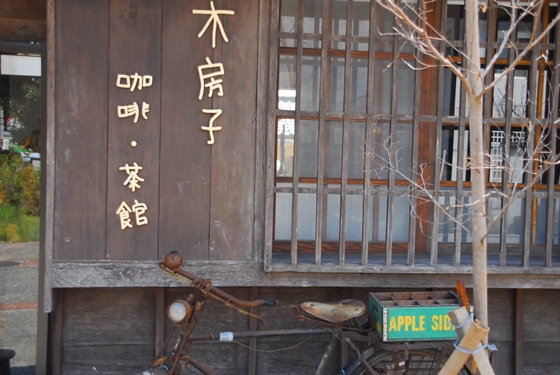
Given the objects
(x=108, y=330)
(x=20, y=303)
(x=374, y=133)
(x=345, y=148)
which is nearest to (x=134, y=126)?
(x=345, y=148)

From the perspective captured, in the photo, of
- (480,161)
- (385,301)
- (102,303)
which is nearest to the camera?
(480,161)

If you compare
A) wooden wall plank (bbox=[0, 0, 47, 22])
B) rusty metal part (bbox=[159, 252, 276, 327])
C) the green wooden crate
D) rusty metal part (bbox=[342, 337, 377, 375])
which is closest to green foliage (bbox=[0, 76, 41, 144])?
wooden wall plank (bbox=[0, 0, 47, 22])

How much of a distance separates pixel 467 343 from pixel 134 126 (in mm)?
2773

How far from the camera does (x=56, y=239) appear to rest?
4223 millimetres

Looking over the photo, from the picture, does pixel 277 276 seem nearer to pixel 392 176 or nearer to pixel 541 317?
pixel 392 176

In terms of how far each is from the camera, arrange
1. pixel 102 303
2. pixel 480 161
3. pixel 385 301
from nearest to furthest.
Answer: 1. pixel 480 161
2. pixel 385 301
3. pixel 102 303

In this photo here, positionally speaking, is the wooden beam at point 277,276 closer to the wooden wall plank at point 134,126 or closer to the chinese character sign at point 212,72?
the wooden wall plank at point 134,126

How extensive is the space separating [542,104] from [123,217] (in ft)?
11.8

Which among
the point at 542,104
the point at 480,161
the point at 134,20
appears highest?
the point at 134,20

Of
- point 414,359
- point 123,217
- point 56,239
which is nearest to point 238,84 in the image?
point 123,217

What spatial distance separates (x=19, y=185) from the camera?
5000 mm

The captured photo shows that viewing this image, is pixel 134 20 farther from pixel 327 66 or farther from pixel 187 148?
pixel 327 66

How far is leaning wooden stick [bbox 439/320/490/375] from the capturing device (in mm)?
3037

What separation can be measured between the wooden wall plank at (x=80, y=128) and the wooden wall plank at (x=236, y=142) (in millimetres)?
813
